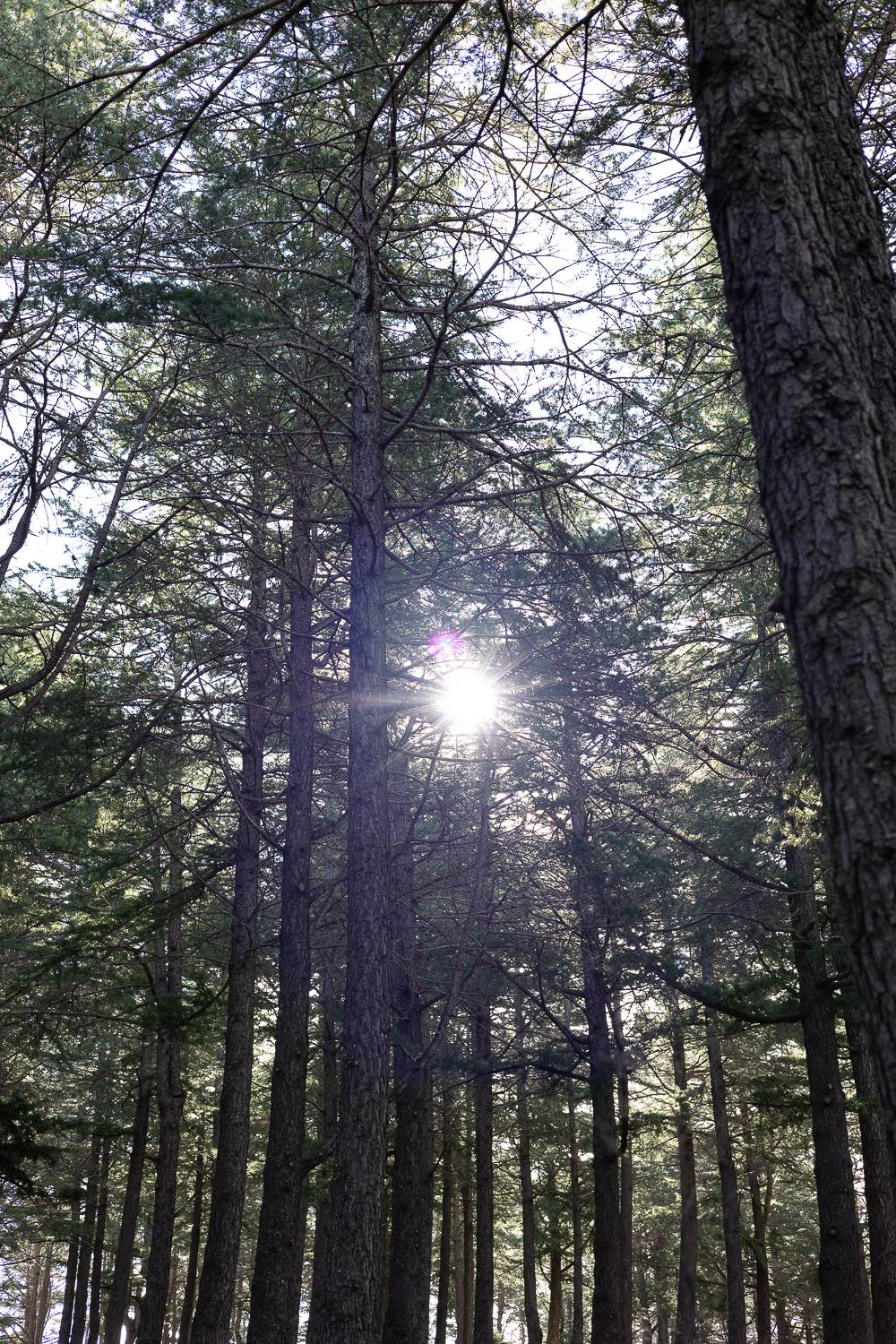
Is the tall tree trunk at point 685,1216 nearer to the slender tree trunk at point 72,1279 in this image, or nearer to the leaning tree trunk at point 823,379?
the slender tree trunk at point 72,1279

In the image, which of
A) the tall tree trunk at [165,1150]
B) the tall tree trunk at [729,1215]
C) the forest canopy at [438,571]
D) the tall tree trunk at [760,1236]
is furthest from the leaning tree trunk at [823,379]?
the tall tree trunk at [760,1236]

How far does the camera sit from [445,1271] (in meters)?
20.8

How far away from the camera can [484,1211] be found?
16.7 meters

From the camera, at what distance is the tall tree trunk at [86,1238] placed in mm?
20491

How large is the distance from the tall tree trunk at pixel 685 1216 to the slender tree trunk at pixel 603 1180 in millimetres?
2952

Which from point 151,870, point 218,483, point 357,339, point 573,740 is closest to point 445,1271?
point 151,870

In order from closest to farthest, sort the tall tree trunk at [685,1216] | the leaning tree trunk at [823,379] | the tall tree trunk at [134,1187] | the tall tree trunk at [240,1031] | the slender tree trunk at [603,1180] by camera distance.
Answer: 1. the leaning tree trunk at [823,379]
2. the tall tree trunk at [240,1031]
3. the slender tree trunk at [603,1180]
4. the tall tree trunk at [685,1216]
5. the tall tree trunk at [134,1187]

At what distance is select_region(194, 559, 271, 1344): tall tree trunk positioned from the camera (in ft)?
A: 33.3

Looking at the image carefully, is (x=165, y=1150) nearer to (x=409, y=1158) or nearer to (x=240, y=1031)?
(x=240, y=1031)

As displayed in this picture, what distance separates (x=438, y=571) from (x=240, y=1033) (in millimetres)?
6775

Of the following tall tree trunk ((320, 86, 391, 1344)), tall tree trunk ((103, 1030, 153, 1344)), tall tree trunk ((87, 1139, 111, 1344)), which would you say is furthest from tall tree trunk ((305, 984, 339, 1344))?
tall tree trunk ((320, 86, 391, 1344))

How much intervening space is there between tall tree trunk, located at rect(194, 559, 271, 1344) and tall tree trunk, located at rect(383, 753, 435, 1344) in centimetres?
180

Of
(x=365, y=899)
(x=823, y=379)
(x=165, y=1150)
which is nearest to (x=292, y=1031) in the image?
(x=365, y=899)

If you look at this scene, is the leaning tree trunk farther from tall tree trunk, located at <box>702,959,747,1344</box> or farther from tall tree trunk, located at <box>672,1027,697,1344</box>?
tall tree trunk, located at <box>702,959,747,1344</box>
